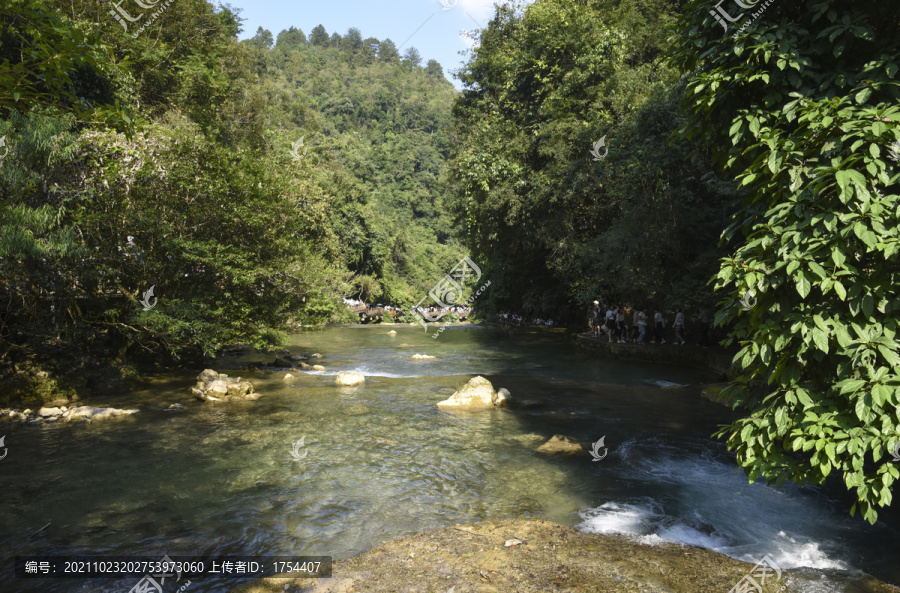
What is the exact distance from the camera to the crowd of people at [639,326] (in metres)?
19.3

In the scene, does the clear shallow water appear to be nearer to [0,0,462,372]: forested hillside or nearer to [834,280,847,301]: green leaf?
[0,0,462,372]: forested hillside

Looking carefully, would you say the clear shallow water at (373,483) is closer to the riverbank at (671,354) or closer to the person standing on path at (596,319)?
the riverbank at (671,354)

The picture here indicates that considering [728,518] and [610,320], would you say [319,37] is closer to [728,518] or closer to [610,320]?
[610,320]

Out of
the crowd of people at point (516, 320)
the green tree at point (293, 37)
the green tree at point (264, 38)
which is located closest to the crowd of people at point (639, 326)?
the crowd of people at point (516, 320)

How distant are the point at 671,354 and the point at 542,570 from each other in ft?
50.7

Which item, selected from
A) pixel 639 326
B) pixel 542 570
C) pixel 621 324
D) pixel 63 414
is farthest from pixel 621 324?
pixel 63 414

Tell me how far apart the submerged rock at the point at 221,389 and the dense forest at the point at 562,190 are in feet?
2.54

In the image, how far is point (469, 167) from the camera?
23.9 meters

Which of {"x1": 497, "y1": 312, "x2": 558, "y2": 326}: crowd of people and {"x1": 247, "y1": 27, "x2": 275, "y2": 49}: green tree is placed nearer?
{"x1": 497, "y1": 312, "x2": 558, "y2": 326}: crowd of people

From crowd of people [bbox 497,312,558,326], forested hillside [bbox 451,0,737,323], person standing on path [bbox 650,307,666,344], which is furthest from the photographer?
crowd of people [bbox 497,312,558,326]

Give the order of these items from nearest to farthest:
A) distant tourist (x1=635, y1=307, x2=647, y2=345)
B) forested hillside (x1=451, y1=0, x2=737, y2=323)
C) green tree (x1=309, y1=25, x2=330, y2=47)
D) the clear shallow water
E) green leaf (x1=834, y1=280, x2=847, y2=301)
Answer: green leaf (x1=834, y1=280, x2=847, y2=301)
the clear shallow water
forested hillside (x1=451, y1=0, x2=737, y2=323)
distant tourist (x1=635, y1=307, x2=647, y2=345)
green tree (x1=309, y1=25, x2=330, y2=47)

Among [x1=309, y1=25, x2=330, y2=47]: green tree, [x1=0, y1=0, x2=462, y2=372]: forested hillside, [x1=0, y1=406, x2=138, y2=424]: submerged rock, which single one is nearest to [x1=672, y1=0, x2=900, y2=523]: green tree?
[x1=0, y1=0, x2=462, y2=372]: forested hillside

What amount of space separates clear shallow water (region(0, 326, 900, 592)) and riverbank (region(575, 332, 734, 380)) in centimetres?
343

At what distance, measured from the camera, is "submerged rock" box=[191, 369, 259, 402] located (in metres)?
13.3
